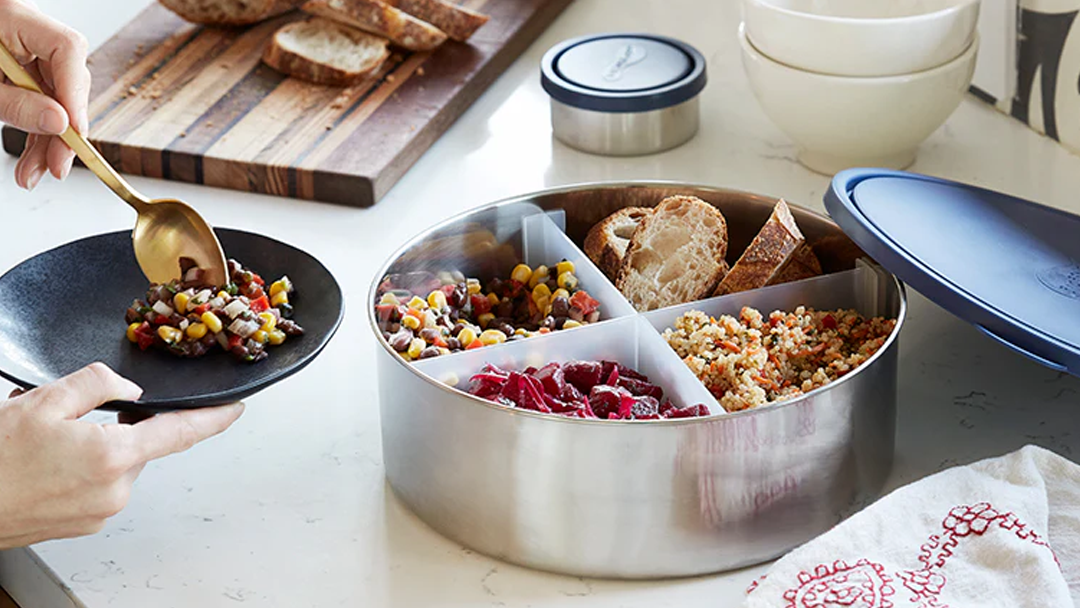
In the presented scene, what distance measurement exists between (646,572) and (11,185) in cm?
119

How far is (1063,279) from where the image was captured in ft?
4.29

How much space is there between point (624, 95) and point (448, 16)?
400mm

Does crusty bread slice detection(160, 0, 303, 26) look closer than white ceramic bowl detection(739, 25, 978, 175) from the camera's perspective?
No

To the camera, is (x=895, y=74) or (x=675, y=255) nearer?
(x=675, y=255)

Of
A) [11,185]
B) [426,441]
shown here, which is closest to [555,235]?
[426,441]

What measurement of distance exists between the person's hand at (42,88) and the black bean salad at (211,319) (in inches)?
7.8

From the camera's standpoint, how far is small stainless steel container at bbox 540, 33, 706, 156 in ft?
6.07

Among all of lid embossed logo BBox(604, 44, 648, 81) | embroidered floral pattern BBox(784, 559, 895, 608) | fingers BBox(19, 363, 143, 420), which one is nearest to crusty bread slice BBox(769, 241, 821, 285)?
embroidered floral pattern BBox(784, 559, 895, 608)

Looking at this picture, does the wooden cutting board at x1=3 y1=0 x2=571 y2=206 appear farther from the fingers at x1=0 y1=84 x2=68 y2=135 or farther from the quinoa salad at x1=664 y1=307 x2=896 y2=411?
the quinoa salad at x1=664 y1=307 x2=896 y2=411

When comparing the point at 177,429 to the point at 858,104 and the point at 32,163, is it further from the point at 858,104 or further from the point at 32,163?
the point at 858,104

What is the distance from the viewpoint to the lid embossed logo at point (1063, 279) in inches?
50.4

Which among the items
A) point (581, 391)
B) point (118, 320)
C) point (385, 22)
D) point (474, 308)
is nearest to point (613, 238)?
point (474, 308)

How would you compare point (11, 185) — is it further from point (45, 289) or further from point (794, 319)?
point (794, 319)

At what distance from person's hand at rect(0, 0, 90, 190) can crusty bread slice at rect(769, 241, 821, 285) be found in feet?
2.46
